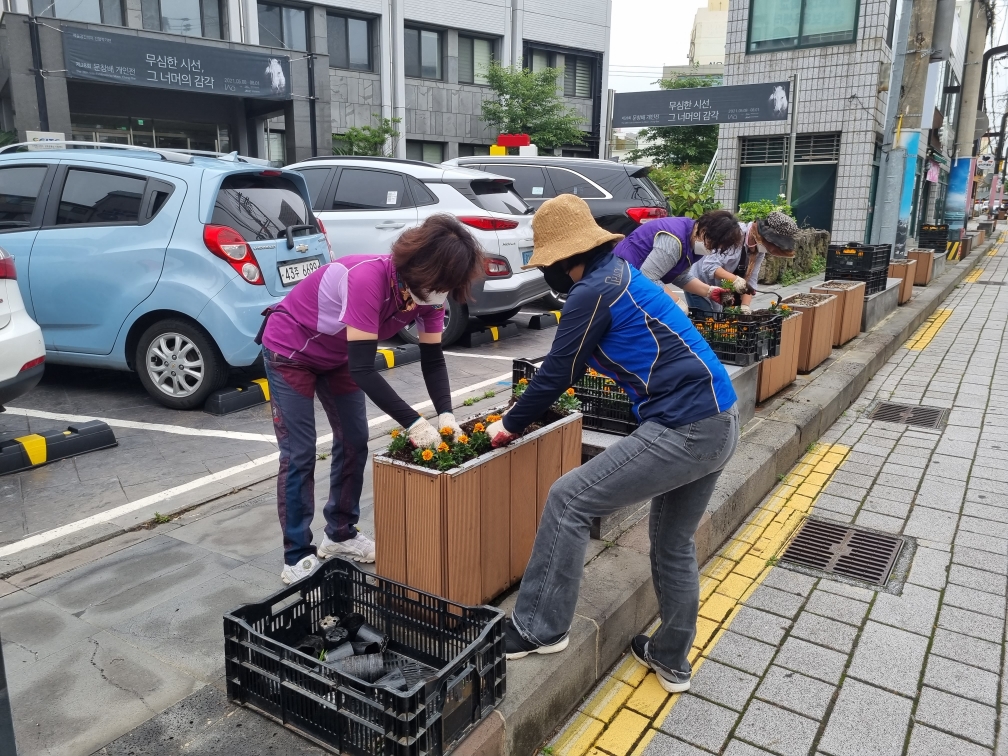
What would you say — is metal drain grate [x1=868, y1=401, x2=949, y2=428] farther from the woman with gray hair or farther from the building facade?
the building facade

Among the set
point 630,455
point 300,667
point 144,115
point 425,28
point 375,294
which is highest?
point 425,28

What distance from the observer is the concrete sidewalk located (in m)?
2.90

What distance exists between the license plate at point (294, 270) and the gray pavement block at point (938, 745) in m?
5.08

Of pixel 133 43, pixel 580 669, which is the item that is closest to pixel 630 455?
pixel 580 669

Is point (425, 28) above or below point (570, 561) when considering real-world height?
above

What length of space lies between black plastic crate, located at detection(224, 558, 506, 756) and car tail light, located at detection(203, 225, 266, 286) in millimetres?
3583

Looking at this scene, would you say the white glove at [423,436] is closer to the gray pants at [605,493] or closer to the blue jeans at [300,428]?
the gray pants at [605,493]

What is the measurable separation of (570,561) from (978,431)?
5.37m

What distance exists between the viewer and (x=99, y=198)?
6195 mm

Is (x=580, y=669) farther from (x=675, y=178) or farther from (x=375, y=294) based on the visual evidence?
(x=675, y=178)

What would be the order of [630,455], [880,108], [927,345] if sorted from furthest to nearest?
[880,108]
[927,345]
[630,455]

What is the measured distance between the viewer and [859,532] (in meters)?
4.64

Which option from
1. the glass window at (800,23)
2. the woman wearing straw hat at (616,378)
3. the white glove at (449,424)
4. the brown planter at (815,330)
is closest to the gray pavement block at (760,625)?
the woman wearing straw hat at (616,378)

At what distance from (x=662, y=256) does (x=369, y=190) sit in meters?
4.70
